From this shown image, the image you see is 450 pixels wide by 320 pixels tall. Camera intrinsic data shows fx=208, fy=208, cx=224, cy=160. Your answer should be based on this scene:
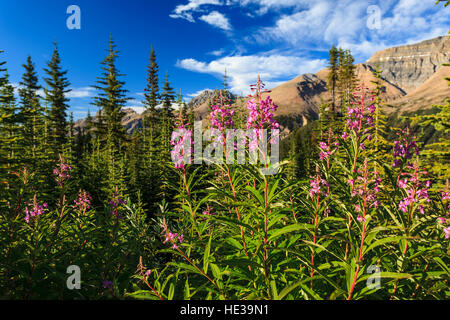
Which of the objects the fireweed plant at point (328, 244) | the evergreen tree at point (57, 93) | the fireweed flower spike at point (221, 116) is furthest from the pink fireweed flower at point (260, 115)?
the evergreen tree at point (57, 93)

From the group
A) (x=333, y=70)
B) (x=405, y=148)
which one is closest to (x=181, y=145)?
(x=405, y=148)

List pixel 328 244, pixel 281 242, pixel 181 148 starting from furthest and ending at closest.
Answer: pixel 181 148 → pixel 281 242 → pixel 328 244

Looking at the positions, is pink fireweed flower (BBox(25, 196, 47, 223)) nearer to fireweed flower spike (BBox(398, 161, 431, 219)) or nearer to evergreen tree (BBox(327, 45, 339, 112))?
fireweed flower spike (BBox(398, 161, 431, 219))

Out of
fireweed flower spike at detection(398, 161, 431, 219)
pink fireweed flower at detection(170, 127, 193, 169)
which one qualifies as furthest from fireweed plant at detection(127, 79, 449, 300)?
pink fireweed flower at detection(170, 127, 193, 169)

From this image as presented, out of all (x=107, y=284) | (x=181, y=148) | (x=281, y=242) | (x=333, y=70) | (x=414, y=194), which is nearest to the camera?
(x=414, y=194)

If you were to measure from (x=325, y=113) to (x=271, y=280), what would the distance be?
38966mm

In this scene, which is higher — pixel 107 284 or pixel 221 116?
pixel 221 116

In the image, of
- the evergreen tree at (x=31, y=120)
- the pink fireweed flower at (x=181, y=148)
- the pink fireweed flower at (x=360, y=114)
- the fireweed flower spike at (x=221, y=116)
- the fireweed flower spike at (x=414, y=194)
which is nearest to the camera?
the fireweed flower spike at (x=414, y=194)

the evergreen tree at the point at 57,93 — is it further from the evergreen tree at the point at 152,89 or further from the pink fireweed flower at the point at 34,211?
the pink fireweed flower at the point at 34,211

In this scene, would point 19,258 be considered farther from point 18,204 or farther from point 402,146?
point 402,146

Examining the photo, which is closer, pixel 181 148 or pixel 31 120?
pixel 181 148

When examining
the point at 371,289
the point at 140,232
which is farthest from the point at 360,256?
the point at 140,232

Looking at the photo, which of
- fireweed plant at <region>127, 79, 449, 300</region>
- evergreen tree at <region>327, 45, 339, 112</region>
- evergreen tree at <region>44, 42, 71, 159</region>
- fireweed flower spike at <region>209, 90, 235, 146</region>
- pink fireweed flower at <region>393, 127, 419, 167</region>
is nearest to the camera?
fireweed plant at <region>127, 79, 449, 300</region>

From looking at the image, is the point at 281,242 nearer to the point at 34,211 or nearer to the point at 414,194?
the point at 414,194
